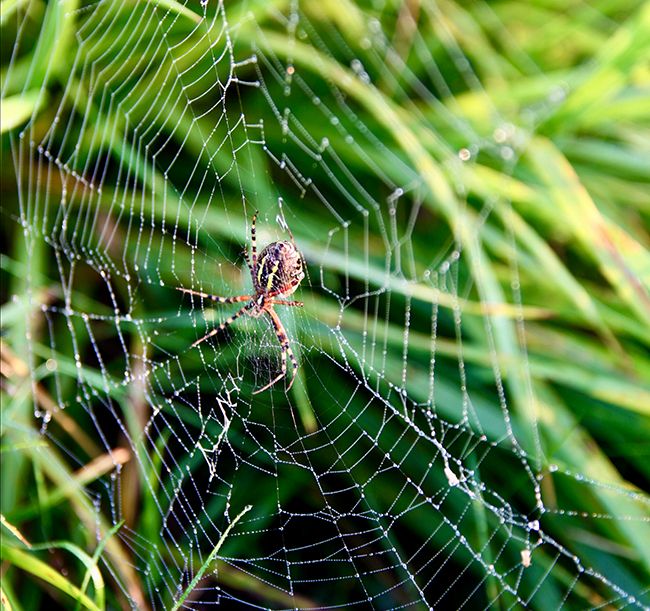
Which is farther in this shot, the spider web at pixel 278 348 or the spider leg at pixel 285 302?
the spider leg at pixel 285 302

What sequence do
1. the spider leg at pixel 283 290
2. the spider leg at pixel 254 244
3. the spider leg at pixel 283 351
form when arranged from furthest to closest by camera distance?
the spider leg at pixel 254 244 < the spider leg at pixel 283 290 < the spider leg at pixel 283 351

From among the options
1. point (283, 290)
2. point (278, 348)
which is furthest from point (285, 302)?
point (278, 348)

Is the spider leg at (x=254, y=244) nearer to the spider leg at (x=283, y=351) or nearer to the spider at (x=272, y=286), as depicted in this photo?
the spider at (x=272, y=286)

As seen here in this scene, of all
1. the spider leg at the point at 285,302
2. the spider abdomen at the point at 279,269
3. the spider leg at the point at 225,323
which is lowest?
the spider leg at the point at 225,323

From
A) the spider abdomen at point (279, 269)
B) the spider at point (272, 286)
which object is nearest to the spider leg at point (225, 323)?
the spider at point (272, 286)

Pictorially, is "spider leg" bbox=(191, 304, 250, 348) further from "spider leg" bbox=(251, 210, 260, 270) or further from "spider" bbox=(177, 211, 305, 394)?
"spider leg" bbox=(251, 210, 260, 270)

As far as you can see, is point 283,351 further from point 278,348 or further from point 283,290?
point 283,290

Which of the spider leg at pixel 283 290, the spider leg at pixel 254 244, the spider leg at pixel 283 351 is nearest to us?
the spider leg at pixel 283 351
